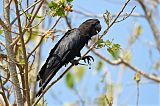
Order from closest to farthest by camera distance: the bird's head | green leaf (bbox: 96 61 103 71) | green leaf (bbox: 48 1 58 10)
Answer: green leaf (bbox: 48 1 58 10) → the bird's head → green leaf (bbox: 96 61 103 71)

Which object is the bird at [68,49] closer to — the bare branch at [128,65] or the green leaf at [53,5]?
the green leaf at [53,5]

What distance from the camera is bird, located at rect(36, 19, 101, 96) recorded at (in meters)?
3.29

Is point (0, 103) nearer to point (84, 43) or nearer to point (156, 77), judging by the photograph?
point (84, 43)

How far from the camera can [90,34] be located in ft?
11.9

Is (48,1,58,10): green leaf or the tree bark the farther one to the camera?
the tree bark

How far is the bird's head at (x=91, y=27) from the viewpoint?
3510mm

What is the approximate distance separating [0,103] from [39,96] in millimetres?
417

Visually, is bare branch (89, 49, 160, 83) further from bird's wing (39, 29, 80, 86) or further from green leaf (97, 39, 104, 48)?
green leaf (97, 39, 104, 48)

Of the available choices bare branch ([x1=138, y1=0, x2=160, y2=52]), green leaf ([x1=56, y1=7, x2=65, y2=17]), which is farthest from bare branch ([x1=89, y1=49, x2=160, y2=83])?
green leaf ([x1=56, y1=7, x2=65, y2=17])

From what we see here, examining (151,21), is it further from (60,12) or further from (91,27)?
(60,12)

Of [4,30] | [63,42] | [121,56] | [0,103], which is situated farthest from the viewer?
[121,56]

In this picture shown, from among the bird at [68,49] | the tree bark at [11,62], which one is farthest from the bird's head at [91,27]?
the tree bark at [11,62]

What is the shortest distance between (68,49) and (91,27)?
10.3 inches

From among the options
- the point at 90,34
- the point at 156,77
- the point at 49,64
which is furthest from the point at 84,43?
the point at 156,77
